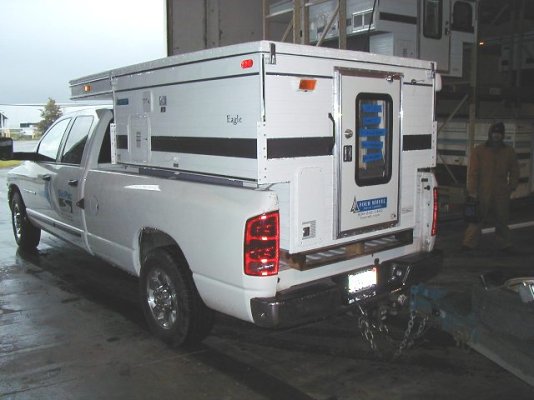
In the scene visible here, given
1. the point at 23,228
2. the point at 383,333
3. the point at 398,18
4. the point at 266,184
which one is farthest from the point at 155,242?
the point at 398,18

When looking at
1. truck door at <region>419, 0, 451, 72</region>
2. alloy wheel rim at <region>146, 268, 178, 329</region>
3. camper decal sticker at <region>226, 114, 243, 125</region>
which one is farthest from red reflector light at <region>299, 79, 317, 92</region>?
truck door at <region>419, 0, 451, 72</region>

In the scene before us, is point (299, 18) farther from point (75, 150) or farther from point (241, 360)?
point (241, 360)

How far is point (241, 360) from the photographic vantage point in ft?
13.7

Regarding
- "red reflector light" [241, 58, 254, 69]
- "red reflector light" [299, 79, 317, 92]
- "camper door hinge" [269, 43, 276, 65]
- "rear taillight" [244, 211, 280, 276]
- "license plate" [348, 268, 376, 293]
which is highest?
"camper door hinge" [269, 43, 276, 65]

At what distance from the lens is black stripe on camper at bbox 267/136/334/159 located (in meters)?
3.49

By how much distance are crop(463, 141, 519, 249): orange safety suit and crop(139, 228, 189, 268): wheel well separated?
4574 mm

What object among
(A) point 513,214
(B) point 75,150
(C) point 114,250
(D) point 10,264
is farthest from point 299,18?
(A) point 513,214

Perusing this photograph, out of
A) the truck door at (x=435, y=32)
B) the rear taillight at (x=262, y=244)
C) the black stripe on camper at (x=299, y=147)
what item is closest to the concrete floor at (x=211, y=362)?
the rear taillight at (x=262, y=244)

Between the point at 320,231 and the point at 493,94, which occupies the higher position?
the point at 493,94

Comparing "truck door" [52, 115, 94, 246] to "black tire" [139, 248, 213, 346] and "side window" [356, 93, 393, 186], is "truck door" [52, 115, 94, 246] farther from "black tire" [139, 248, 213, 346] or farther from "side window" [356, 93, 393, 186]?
"side window" [356, 93, 393, 186]

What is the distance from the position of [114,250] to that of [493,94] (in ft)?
25.5

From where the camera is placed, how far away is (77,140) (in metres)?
5.88

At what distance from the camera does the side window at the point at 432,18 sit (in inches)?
336

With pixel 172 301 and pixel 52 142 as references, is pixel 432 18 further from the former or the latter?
pixel 172 301
